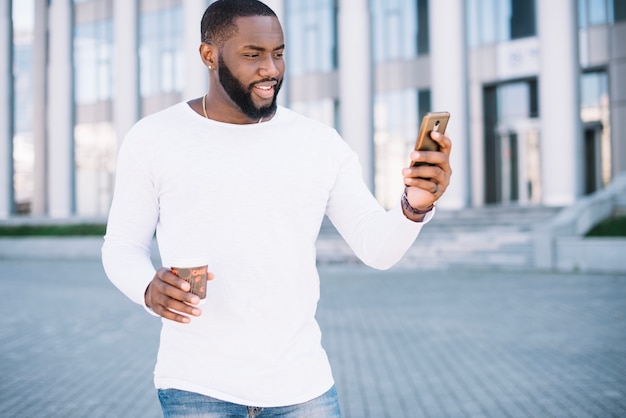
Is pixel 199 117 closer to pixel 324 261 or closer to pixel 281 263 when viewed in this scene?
pixel 281 263

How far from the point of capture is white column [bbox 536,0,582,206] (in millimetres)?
21484

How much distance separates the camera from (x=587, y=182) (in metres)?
25.8

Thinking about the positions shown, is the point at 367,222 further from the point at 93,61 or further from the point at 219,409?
the point at 93,61

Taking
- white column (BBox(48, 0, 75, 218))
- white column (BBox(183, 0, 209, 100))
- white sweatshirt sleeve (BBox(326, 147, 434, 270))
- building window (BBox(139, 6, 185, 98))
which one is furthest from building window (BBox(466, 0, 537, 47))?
white sweatshirt sleeve (BBox(326, 147, 434, 270))

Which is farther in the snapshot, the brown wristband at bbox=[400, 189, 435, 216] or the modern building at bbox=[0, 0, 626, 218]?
the modern building at bbox=[0, 0, 626, 218]

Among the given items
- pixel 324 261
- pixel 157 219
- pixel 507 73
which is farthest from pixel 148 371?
pixel 507 73

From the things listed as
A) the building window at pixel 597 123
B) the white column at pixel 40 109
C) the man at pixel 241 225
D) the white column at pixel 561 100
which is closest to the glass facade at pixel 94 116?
the white column at pixel 40 109

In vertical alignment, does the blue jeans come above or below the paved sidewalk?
above

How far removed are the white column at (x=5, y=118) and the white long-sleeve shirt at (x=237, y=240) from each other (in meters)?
34.9

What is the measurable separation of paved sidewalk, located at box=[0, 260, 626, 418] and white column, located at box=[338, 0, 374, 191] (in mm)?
13710

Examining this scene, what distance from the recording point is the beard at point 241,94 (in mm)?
2111

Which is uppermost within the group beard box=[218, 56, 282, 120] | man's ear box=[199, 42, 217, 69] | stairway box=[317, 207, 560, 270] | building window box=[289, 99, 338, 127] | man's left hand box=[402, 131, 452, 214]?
building window box=[289, 99, 338, 127]

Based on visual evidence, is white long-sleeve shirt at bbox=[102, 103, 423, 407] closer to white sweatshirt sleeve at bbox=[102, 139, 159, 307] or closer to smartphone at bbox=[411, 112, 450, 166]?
white sweatshirt sleeve at bbox=[102, 139, 159, 307]

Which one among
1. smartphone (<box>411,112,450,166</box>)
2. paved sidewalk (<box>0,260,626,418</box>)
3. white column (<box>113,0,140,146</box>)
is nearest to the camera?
smartphone (<box>411,112,450,166</box>)
